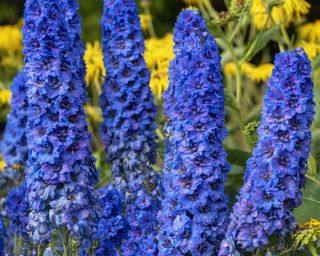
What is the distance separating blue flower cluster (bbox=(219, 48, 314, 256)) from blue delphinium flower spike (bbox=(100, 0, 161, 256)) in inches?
46.7

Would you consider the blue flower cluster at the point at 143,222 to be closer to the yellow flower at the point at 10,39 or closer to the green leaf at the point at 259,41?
the green leaf at the point at 259,41

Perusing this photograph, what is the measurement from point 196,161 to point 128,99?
1.17 m

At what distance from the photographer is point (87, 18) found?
484 inches

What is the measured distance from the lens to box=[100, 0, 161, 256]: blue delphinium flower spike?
530 cm

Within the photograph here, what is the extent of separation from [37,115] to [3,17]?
9.47 m

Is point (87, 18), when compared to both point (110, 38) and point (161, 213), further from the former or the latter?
point (161, 213)

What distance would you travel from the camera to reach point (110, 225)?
15.9ft

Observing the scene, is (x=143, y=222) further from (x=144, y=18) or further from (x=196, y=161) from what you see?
(x=144, y=18)

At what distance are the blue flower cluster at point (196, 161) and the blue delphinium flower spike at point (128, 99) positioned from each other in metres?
0.90

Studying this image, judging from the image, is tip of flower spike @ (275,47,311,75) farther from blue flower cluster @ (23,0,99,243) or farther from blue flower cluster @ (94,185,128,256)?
blue flower cluster @ (94,185,128,256)

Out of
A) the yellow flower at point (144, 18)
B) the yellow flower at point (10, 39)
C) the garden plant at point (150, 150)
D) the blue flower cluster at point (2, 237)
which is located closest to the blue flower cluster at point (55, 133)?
the garden plant at point (150, 150)

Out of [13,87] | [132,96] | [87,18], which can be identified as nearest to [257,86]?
[87,18]

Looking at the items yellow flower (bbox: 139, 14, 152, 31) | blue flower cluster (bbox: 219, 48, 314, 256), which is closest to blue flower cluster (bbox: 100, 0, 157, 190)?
blue flower cluster (bbox: 219, 48, 314, 256)

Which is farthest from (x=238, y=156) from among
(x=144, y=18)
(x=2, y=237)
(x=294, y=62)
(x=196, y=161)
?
(x=144, y=18)
